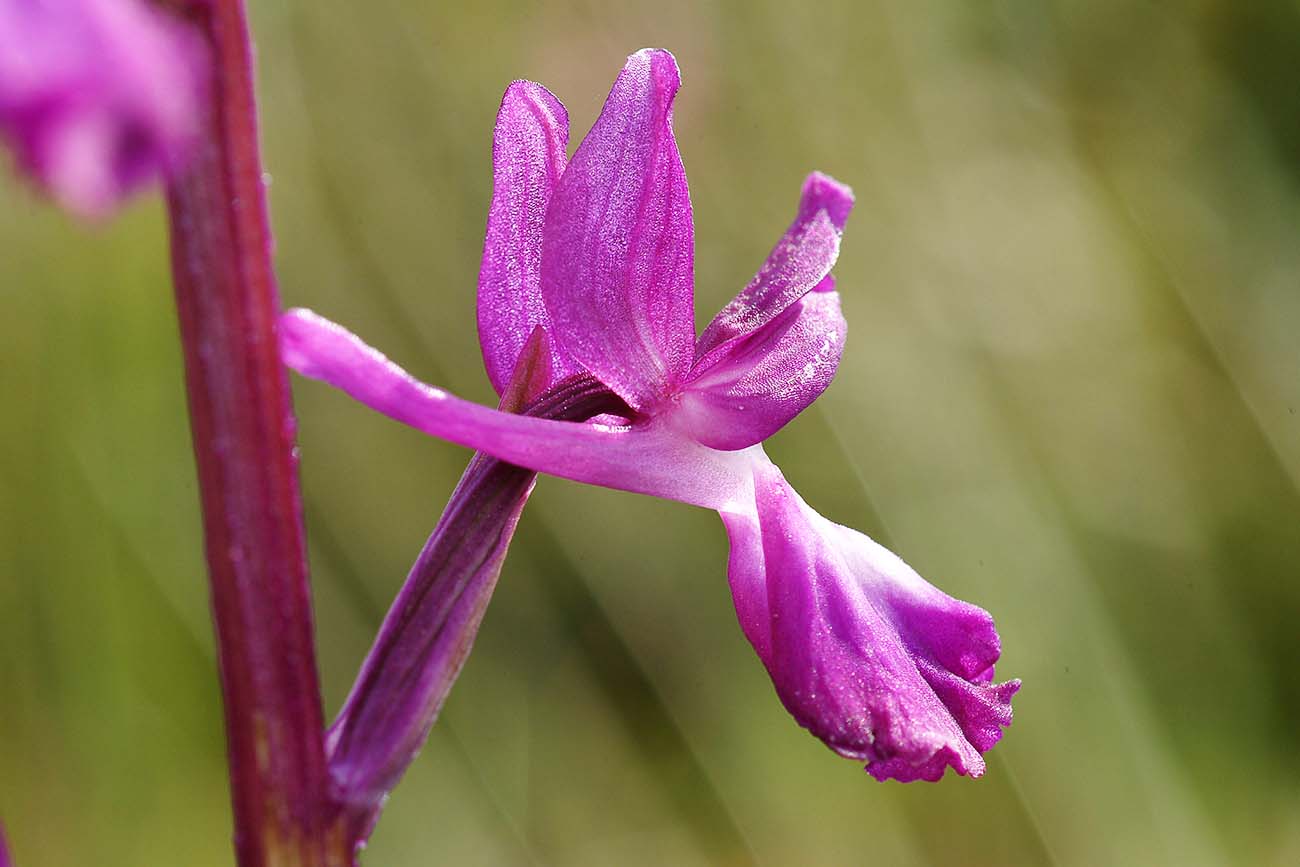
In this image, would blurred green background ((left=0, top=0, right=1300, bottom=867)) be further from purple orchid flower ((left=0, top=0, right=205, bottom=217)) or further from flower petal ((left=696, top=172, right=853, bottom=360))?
purple orchid flower ((left=0, top=0, right=205, bottom=217))

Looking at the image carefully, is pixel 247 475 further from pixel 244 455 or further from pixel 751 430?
pixel 751 430

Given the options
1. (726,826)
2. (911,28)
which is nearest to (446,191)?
(911,28)

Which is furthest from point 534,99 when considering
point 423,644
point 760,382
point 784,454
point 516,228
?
point 784,454

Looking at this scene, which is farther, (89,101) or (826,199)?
(826,199)

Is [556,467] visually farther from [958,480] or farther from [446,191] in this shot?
[446,191]

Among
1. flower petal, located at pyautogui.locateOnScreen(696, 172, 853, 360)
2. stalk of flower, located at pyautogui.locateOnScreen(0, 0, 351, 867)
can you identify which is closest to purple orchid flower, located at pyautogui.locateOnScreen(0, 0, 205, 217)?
stalk of flower, located at pyautogui.locateOnScreen(0, 0, 351, 867)
